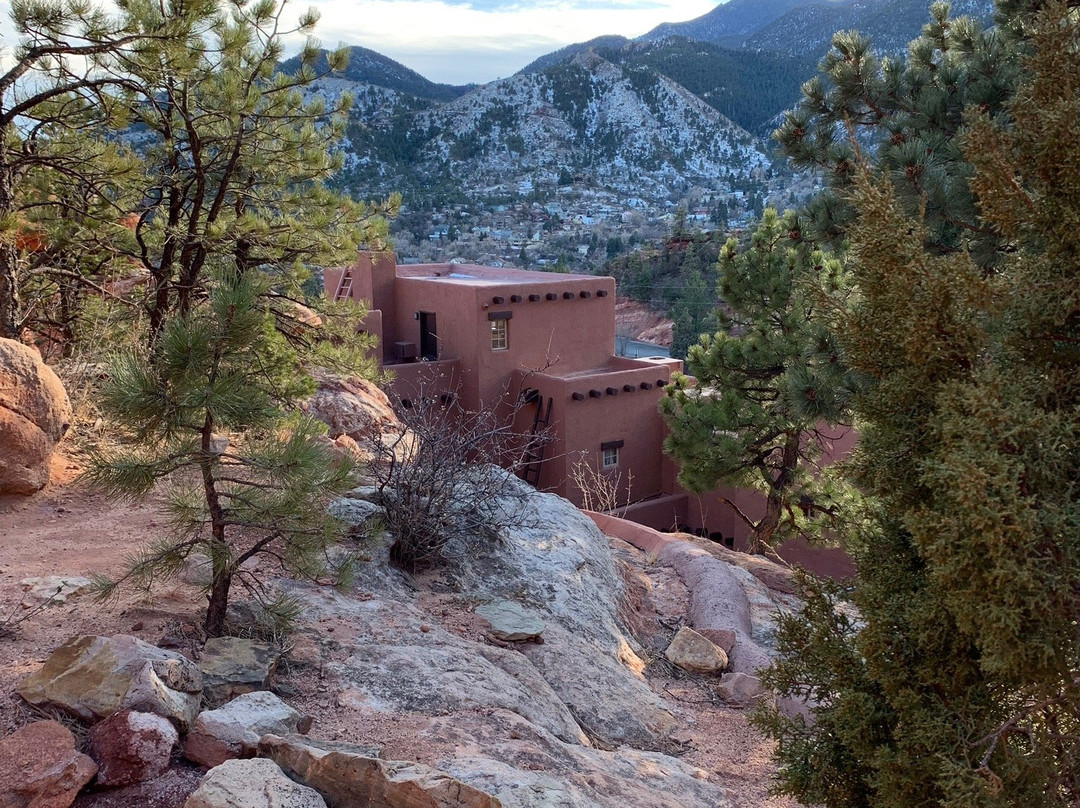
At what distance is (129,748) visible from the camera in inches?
112

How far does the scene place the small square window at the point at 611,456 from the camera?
Answer: 16.4 metres

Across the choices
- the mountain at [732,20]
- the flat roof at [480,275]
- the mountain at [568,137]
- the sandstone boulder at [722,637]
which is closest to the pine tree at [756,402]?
the flat roof at [480,275]

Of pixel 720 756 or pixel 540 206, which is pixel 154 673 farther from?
pixel 540 206

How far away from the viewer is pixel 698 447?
12.5m

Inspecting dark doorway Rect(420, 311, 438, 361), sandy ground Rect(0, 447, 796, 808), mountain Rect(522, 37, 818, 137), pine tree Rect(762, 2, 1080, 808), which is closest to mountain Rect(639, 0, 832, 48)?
mountain Rect(522, 37, 818, 137)

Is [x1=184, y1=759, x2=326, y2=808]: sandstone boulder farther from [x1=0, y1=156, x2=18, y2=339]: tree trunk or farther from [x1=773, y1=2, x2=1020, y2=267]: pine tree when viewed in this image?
[x1=773, y1=2, x2=1020, y2=267]: pine tree

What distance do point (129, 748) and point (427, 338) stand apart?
49.8 feet

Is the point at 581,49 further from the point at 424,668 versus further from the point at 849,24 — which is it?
the point at 424,668

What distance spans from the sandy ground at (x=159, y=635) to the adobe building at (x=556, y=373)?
31.2 ft

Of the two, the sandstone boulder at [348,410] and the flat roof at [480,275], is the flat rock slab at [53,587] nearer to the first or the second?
the sandstone boulder at [348,410]

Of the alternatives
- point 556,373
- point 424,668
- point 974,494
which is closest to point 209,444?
point 424,668

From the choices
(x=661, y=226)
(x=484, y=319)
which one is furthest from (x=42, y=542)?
(x=661, y=226)

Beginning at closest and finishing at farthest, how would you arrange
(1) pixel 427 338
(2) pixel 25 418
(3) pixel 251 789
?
(3) pixel 251 789 < (2) pixel 25 418 < (1) pixel 427 338

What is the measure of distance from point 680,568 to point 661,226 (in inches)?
1869
